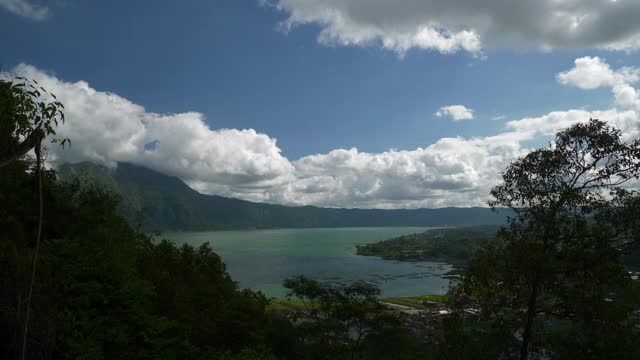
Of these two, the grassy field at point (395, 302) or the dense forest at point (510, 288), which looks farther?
the grassy field at point (395, 302)

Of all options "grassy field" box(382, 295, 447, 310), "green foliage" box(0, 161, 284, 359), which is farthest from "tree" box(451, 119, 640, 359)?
"grassy field" box(382, 295, 447, 310)

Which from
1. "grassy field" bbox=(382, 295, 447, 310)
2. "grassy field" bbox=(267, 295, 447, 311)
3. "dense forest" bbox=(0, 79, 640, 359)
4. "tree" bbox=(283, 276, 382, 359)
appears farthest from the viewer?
"grassy field" bbox=(382, 295, 447, 310)

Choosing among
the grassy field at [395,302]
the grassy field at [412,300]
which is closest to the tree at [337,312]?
the grassy field at [395,302]

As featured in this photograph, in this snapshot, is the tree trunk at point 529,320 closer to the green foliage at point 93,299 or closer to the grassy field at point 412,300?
the green foliage at point 93,299

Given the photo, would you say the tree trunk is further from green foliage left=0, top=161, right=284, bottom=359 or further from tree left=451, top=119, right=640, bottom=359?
green foliage left=0, top=161, right=284, bottom=359

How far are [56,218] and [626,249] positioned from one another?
21.6 metres

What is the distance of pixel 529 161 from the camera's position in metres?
10.6

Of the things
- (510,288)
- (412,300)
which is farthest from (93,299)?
(412,300)

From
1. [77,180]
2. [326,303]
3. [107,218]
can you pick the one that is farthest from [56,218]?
[326,303]

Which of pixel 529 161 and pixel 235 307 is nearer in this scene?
pixel 529 161

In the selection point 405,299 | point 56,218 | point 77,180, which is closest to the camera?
point 56,218

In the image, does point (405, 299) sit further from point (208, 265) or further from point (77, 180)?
point (77, 180)

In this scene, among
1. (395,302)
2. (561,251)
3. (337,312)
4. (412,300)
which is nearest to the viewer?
(561,251)

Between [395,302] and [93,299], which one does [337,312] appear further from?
[395,302]
